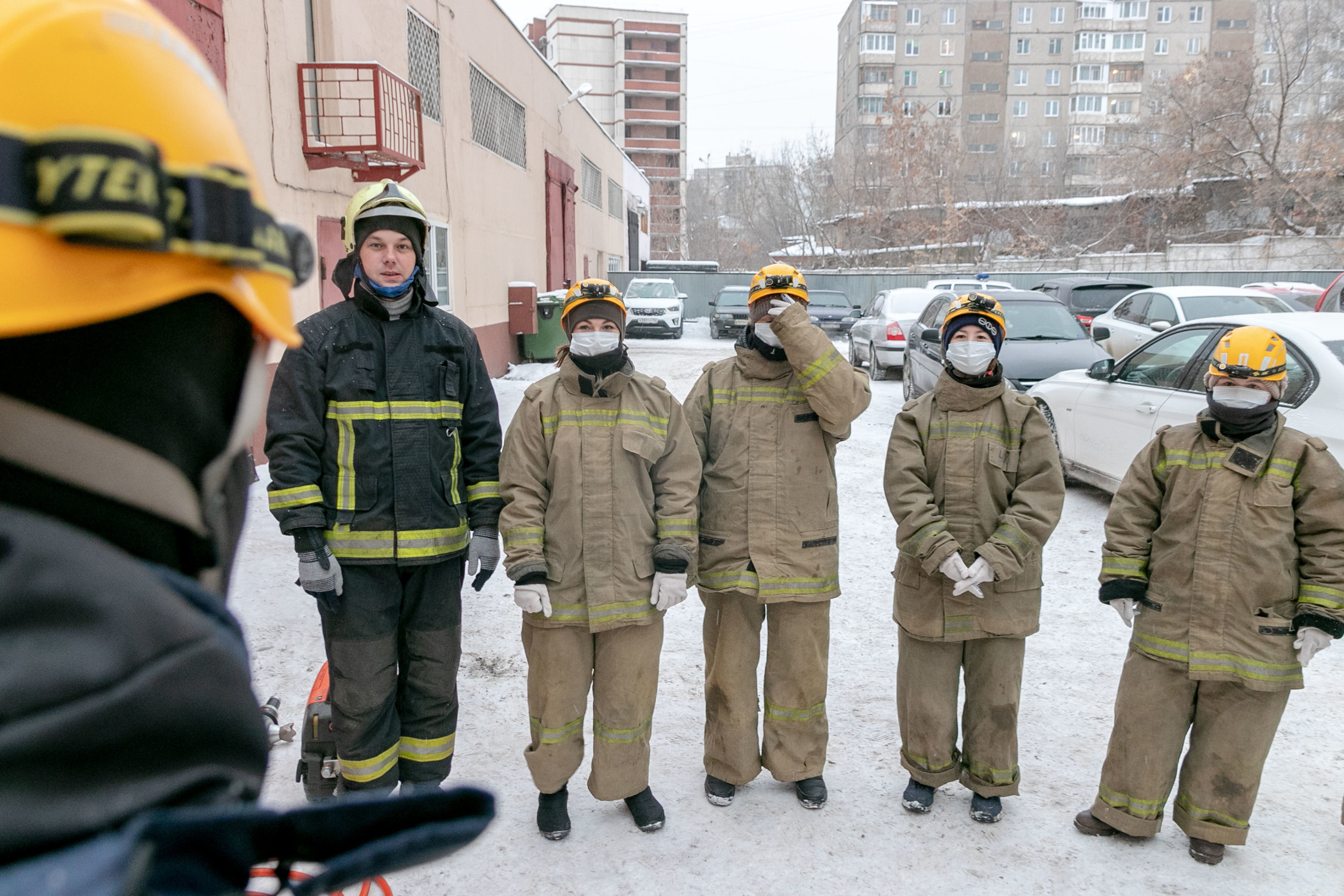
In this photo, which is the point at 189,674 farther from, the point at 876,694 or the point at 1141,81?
the point at 1141,81

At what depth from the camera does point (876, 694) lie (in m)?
4.09

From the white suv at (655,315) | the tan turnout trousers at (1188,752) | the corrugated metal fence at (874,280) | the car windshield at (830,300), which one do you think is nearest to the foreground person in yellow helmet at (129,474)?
the tan turnout trousers at (1188,752)

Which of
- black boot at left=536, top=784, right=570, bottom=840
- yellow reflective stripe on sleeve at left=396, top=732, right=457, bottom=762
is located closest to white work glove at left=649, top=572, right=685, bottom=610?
black boot at left=536, top=784, right=570, bottom=840

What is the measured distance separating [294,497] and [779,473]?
5.49 feet

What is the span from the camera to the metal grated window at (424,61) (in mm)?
11180

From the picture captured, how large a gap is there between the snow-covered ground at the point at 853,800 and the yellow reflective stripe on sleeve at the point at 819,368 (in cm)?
157

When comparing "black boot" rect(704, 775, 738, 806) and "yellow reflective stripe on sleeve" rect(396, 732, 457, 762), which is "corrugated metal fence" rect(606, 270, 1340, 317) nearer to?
"black boot" rect(704, 775, 738, 806)

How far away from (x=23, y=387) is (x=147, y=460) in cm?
9

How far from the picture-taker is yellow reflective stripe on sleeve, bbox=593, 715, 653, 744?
10.1ft

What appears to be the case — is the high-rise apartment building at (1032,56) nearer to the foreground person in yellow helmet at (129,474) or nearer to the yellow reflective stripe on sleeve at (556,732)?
the yellow reflective stripe on sleeve at (556,732)

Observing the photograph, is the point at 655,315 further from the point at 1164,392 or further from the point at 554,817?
the point at 554,817

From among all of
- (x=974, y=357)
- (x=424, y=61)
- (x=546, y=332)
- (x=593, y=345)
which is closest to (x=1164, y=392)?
(x=974, y=357)

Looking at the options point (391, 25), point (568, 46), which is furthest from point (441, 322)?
point (568, 46)

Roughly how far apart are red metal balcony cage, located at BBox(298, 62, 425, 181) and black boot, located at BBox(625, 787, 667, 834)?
6960 mm
